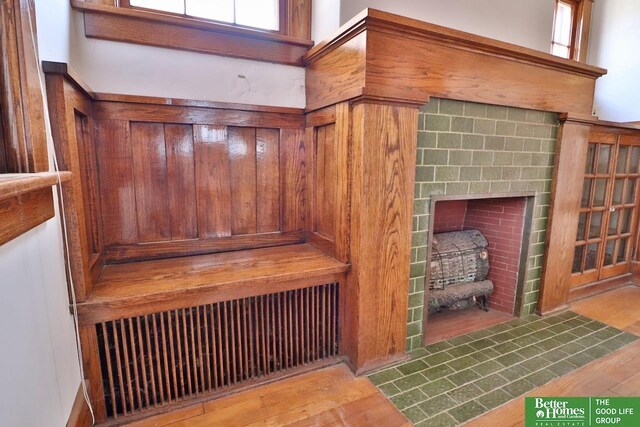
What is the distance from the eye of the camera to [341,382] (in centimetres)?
198

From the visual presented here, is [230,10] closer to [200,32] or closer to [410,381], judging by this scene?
[200,32]

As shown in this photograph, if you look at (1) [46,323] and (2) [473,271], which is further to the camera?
(2) [473,271]

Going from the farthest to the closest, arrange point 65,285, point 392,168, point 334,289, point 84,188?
point 334,289 < point 392,168 < point 84,188 < point 65,285

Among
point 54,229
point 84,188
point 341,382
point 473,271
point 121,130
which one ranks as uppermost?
point 121,130

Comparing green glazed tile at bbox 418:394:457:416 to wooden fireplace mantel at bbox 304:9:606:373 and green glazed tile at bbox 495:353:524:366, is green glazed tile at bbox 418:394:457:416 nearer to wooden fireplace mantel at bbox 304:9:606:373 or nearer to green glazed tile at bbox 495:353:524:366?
wooden fireplace mantel at bbox 304:9:606:373

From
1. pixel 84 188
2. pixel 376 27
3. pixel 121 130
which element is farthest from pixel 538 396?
pixel 121 130

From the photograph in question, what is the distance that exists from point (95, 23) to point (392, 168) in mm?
1866

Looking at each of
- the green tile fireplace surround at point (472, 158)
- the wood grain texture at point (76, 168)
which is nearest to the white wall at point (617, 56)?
the green tile fireplace surround at point (472, 158)

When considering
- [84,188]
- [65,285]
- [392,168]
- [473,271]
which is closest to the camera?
[65,285]

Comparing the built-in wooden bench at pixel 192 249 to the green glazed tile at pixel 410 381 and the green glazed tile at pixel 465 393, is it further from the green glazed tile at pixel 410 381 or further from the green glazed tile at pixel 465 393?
the green glazed tile at pixel 465 393

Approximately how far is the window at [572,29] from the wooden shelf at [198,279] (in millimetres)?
3814

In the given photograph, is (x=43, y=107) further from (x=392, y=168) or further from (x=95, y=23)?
(x=392, y=168)

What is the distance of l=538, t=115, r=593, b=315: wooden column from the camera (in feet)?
8.54

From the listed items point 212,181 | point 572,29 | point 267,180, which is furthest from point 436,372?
point 572,29
